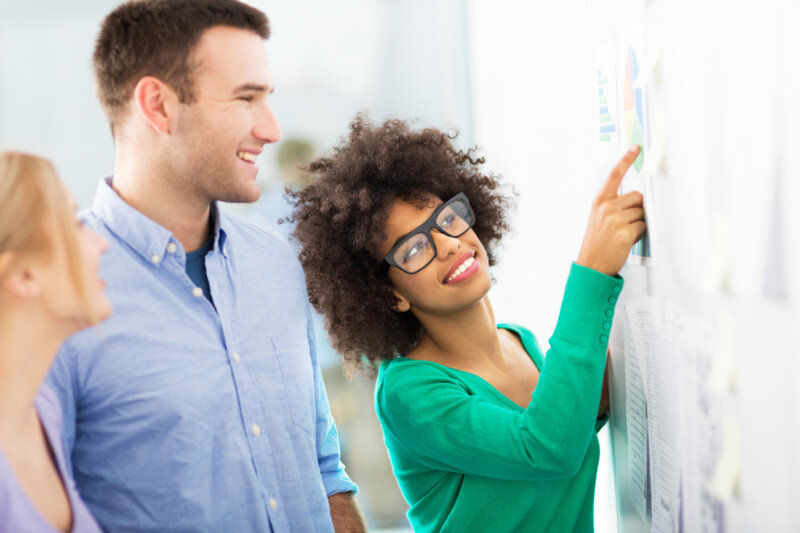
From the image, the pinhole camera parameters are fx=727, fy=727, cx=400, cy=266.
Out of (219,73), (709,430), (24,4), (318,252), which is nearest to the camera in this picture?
(709,430)

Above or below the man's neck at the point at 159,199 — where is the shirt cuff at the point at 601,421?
below

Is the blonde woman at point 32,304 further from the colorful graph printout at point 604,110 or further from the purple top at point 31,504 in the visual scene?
the colorful graph printout at point 604,110

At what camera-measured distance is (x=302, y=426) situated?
146 cm

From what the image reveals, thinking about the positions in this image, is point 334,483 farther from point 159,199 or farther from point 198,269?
point 159,199

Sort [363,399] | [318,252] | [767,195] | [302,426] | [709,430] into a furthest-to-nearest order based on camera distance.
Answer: [363,399]
[318,252]
[302,426]
[709,430]
[767,195]

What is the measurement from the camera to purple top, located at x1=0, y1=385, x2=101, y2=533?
91 centimetres

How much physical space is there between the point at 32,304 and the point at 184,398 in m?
0.39

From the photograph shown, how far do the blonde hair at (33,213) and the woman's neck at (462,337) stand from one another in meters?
0.77

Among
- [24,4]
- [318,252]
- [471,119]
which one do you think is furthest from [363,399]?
[24,4]

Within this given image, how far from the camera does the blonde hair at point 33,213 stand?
93 centimetres

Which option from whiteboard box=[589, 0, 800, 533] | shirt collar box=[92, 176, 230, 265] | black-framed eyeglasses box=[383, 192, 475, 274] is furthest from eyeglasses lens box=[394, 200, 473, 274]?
shirt collar box=[92, 176, 230, 265]

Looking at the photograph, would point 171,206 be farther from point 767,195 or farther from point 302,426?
point 767,195

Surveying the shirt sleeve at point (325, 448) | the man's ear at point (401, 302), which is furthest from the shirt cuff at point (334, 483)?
the man's ear at point (401, 302)

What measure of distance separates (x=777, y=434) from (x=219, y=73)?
3.57 feet
